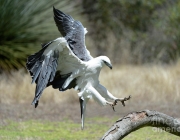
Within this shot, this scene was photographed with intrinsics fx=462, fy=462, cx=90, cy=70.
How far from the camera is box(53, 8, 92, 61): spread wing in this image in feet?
19.4

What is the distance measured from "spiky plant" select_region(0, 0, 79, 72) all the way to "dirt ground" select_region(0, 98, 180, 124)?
1557mm

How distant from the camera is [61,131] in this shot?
6.85 m

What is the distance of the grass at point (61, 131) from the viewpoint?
6.30 meters

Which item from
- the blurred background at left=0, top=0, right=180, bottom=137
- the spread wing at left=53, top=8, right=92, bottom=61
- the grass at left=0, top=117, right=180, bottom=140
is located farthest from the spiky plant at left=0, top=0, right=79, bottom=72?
the spread wing at left=53, top=8, right=92, bottom=61

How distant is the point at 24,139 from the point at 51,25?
528 cm

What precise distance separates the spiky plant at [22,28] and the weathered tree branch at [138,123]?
5.91 meters

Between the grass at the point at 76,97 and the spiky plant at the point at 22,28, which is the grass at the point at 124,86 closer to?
the grass at the point at 76,97

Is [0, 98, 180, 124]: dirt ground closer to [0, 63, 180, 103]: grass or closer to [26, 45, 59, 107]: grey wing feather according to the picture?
[0, 63, 180, 103]: grass

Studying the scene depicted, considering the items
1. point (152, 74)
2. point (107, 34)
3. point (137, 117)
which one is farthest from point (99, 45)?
point (137, 117)

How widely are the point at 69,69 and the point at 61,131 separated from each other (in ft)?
4.99

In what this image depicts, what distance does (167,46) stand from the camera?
1420 cm

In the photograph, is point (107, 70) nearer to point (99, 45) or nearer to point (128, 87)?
point (128, 87)

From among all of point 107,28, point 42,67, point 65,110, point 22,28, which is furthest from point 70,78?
point 107,28

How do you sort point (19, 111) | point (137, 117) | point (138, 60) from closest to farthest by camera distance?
point (137, 117) → point (19, 111) → point (138, 60)
